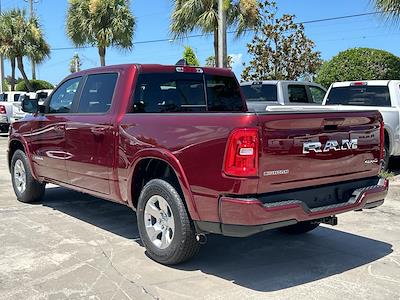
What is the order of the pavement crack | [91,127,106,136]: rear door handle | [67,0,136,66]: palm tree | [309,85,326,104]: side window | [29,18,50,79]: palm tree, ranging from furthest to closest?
1. [29,18,50,79]: palm tree
2. [67,0,136,66]: palm tree
3. [309,85,326,104]: side window
4. [91,127,106,136]: rear door handle
5. the pavement crack

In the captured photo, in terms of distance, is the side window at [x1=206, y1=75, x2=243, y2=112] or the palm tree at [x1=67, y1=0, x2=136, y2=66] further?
the palm tree at [x1=67, y1=0, x2=136, y2=66]

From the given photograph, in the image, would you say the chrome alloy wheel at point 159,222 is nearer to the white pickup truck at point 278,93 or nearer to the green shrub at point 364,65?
the white pickup truck at point 278,93

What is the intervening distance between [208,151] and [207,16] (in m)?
14.5

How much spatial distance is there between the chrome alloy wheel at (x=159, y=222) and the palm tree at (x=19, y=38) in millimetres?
27806

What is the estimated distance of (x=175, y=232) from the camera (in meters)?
4.67

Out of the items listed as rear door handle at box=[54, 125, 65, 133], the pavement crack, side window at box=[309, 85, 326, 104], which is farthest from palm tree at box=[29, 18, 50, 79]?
the pavement crack

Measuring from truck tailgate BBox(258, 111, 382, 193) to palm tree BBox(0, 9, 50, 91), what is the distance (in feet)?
93.5

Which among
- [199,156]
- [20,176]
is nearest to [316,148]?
[199,156]

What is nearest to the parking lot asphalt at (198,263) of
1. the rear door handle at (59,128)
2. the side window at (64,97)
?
the rear door handle at (59,128)

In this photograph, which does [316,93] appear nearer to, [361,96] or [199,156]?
[361,96]

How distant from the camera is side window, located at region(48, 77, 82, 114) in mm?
6531

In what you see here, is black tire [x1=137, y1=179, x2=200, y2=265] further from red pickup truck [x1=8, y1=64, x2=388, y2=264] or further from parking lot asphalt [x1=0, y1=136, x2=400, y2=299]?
→ parking lot asphalt [x1=0, y1=136, x2=400, y2=299]

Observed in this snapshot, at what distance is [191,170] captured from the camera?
14.5ft

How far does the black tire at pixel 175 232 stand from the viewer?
181 inches
